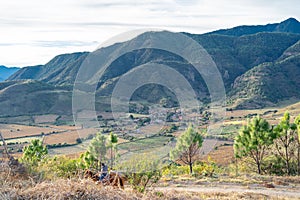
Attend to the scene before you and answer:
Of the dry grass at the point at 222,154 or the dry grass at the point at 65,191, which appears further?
the dry grass at the point at 222,154

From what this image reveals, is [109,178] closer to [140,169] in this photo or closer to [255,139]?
[140,169]

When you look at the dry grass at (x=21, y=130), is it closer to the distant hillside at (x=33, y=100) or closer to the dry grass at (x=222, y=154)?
the distant hillside at (x=33, y=100)

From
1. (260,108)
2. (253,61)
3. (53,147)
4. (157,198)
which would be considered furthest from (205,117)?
(253,61)

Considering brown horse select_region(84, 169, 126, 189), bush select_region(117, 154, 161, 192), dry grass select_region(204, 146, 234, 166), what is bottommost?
dry grass select_region(204, 146, 234, 166)

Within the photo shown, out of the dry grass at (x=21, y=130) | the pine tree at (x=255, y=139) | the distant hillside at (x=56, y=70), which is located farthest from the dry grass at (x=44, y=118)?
the pine tree at (x=255, y=139)

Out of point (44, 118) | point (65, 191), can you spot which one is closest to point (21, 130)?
point (44, 118)

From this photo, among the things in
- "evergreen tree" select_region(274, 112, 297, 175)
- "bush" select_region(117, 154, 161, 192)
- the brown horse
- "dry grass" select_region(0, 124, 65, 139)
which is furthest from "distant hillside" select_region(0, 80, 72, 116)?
the brown horse

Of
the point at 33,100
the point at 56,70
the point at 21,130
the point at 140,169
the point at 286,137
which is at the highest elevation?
the point at 56,70

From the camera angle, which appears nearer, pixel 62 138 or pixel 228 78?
pixel 62 138

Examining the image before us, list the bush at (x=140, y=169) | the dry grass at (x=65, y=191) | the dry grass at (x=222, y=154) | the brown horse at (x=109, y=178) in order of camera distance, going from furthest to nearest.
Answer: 1. the dry grass at (x=222, y=154)
2. the bush at (x=140, y=169)
3. the brown horse at (x=109, y=178)
4. the dry grass at (x=65, y=191)

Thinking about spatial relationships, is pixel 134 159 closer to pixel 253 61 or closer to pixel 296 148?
pixel 296 148

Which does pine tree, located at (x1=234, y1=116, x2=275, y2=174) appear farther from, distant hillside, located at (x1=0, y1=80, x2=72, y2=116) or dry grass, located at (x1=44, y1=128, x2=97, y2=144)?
distant hillside, located at (x1=0, y1=80, x2=72, y2=116)

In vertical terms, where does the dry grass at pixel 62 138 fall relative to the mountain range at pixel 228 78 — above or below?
below

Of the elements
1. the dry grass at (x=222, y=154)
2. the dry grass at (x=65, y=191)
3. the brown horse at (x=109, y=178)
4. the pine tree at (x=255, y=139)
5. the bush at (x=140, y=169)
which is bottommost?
the dry grass at (x=222, y=154)
